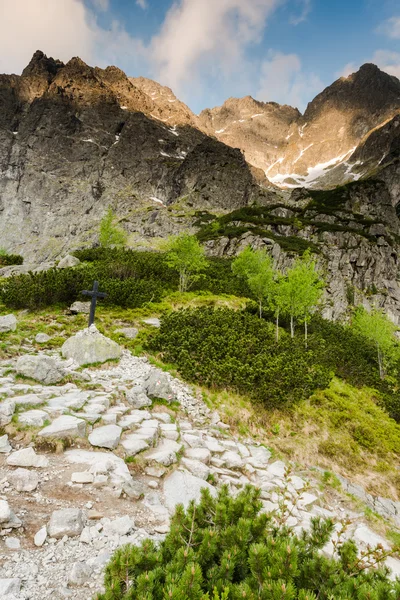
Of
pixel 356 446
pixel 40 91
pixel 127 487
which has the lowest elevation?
pixel 356 446

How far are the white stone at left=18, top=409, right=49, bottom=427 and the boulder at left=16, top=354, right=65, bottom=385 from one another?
2.20 m

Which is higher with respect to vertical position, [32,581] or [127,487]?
[32,581]

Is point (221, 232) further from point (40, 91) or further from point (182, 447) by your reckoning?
point (40, 91)

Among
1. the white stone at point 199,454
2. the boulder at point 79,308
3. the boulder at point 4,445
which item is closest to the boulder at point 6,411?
the boulder at point 4,445

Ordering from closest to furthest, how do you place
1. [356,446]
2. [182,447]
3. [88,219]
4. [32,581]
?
1. [32,581]
2. [182,447]
3. [356,446]
4. [88,219]

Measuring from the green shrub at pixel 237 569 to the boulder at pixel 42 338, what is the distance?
386 inches

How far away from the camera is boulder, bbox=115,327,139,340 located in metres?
13.7

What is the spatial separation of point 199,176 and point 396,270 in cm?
8608

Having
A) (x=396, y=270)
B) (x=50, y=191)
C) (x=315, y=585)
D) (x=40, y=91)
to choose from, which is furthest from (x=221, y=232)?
(x=40, y=91)

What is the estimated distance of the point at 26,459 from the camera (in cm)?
500

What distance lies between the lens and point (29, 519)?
3.94 meters

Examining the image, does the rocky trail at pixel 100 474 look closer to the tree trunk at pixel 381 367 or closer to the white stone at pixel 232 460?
the white stone at pixel 232 460

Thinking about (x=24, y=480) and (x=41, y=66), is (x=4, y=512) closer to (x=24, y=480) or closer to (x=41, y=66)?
(x=24, y=480)

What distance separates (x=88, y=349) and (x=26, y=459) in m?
5.70
